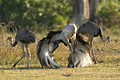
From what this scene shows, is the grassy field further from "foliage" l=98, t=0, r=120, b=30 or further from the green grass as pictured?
"foliage" l=98, t=0, r=120, b=30

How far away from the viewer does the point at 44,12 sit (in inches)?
910

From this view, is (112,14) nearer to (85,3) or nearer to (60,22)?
(85,3)

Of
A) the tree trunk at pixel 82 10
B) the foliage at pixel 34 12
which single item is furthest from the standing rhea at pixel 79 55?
the tree trunk at pixel 82 10

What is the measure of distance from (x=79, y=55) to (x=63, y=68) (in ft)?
2.28

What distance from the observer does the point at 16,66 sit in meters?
10.5

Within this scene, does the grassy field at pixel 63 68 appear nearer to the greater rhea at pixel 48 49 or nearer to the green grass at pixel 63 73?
the green grass at pixel 63 73

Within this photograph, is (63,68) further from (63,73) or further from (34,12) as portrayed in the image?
(34,12)

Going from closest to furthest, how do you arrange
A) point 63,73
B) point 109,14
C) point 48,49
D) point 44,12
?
point 63,73, point 48,49, point 44,12, point 109,14

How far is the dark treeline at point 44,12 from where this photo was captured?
22203 mm

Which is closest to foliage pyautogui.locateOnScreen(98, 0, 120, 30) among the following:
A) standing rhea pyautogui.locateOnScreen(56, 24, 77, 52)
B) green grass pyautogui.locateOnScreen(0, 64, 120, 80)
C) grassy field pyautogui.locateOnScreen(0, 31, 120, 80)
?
grassy field pyautogui.locateOnScreen(0, 31, 120, 80)

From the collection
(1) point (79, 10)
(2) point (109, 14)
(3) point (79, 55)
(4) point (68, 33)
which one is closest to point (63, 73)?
(4) point (68, 33)

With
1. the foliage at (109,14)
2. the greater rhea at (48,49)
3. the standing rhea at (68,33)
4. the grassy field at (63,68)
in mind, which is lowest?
the foliage at (109,14)

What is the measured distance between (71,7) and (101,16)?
1979 millimetres

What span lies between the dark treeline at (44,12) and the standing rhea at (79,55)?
1048 cm
